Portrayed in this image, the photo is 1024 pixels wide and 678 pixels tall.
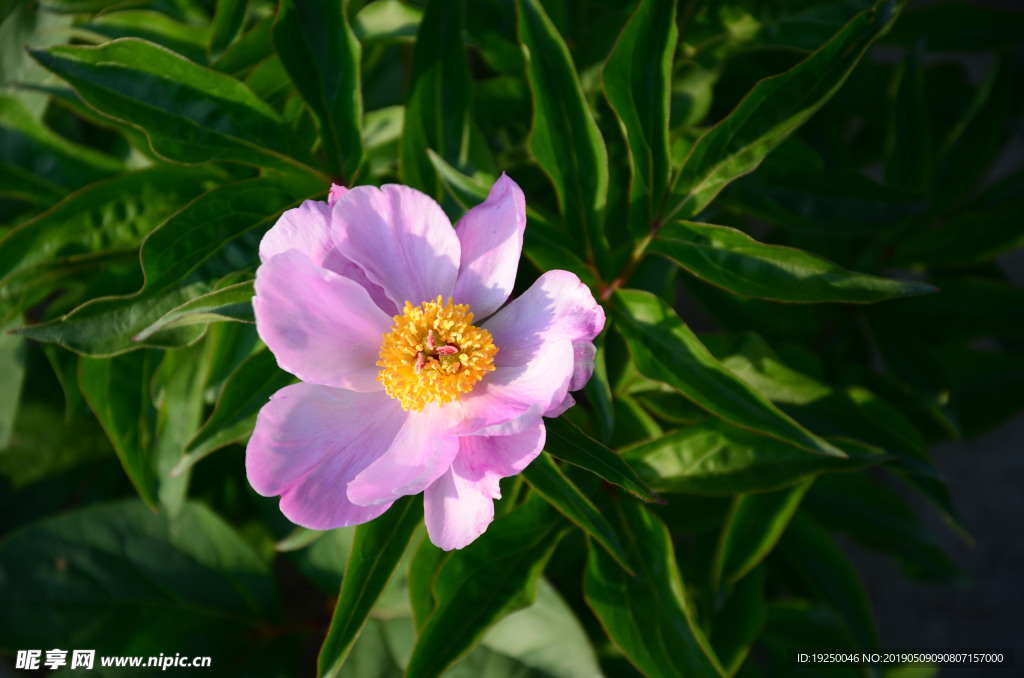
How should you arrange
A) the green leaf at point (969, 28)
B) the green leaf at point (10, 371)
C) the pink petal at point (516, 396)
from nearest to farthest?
the pink petal at point (516, 396), the green leaf at point (10, 371), the green leaf at point (969, 28)

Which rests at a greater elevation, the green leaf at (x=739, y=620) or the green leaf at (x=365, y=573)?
the green leaf at (x=365, y=573)

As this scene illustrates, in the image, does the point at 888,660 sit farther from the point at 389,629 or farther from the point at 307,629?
the point at 307,629

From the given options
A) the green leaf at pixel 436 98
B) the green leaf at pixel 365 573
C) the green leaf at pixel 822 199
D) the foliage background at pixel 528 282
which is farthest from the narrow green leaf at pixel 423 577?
the green leaf at pixel 822 199

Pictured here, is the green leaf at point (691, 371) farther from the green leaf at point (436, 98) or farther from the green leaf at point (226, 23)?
the green leaf at point (226, 23)

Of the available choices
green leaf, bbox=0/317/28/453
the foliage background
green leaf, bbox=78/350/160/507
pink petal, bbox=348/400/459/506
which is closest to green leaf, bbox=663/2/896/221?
the foliage background

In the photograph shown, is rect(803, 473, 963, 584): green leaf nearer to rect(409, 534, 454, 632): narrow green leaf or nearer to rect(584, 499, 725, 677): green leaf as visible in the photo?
rect(584, 499, 725, 677): green leaf

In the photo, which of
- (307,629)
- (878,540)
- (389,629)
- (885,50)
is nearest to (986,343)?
(885,50)
